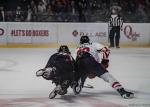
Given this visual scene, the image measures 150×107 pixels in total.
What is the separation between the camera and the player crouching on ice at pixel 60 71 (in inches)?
219

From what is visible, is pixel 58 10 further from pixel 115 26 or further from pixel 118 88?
pixel 118 88

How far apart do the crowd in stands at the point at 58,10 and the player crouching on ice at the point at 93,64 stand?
16.7 ft

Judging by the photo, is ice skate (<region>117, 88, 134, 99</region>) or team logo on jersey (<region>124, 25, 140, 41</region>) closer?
ice skate (<region>117, 88, 134, 99</region>)

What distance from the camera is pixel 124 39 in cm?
1112

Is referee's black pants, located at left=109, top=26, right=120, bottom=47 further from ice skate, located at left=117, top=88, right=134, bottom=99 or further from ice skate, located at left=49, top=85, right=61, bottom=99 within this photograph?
ice skate, located at left=49, top=85, right=61, bottom=99

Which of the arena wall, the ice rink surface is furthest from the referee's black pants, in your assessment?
the ice rink surface

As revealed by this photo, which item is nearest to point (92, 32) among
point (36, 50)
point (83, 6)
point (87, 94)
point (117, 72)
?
point (83, 6)

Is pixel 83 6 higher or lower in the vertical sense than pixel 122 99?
higher

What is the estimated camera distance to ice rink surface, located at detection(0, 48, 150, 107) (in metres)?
5.64

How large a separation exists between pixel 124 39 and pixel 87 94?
5.16 metres

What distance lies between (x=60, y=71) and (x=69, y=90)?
1.86 ft

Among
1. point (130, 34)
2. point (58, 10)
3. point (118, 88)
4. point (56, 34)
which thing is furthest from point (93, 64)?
point (130, 34)

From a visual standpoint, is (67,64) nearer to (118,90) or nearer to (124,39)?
(118,90)

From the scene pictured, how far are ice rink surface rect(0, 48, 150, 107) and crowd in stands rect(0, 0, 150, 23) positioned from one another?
1495 mm
